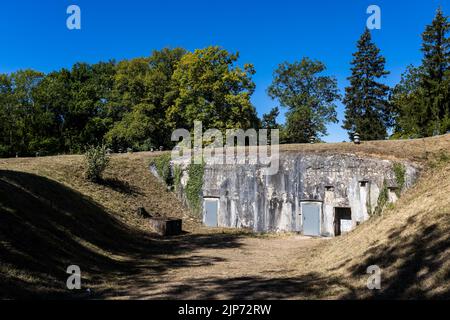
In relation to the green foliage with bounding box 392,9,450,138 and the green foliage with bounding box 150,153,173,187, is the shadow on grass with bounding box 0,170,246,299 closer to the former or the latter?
the green foliage with bounding box 150,153,173,187

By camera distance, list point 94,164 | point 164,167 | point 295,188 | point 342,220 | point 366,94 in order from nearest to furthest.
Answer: point 342,220
point 295,188
point 94,164
point 164,167
point 366,94

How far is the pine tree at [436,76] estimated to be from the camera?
133 feet

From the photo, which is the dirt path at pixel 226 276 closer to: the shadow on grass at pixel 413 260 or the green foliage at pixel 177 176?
the shadow on grass at pixel 413 260

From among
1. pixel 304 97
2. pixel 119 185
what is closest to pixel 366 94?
pixel 304 97

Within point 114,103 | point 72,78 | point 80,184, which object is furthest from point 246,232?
point 72,78

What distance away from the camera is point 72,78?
53.9m

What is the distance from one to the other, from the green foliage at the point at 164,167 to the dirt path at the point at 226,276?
12.2 m

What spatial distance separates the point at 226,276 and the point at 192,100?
28793mm

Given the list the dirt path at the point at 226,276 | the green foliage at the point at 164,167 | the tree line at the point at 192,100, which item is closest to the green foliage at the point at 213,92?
the tree line at the point at 192,100

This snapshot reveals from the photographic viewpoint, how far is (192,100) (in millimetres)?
40125

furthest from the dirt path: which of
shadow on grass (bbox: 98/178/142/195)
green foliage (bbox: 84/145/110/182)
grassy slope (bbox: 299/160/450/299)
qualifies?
green foliage (bbox: 84/145/110/182)

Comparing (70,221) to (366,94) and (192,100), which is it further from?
(366,94)

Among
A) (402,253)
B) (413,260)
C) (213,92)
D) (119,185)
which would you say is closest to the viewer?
(413,260)
